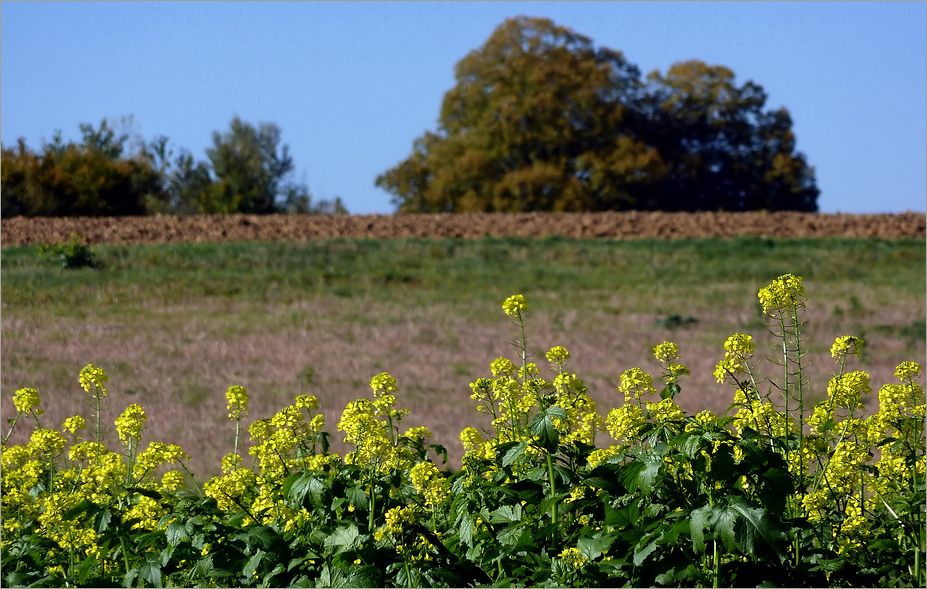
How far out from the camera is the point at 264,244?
21109 mm

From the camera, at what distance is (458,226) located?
2473 centimetres

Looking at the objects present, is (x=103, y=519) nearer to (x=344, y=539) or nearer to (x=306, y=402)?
(x=306, y=402)

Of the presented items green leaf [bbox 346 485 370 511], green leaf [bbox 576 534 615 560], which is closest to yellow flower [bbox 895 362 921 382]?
green leaf [bbox 576 534 615 560]

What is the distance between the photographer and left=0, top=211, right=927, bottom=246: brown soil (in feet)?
74.3

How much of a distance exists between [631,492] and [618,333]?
34.7 ft

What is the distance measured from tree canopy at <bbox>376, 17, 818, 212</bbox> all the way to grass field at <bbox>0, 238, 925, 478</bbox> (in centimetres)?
1748

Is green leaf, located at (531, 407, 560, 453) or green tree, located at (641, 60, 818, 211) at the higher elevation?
green tree, located at (641, 60, 818, 211)

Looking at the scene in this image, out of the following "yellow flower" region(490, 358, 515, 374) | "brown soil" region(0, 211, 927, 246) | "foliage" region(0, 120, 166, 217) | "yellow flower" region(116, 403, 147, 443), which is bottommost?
"yellow flower" region(116, 403, 147, 443)

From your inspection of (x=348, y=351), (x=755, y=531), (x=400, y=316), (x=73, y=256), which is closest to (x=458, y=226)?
(x=73, y=256)

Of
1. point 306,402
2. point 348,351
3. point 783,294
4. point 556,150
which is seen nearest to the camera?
point 783,294

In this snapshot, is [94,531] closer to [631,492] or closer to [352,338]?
[631,492]

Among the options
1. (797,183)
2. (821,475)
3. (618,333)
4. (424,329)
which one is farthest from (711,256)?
(797,183)

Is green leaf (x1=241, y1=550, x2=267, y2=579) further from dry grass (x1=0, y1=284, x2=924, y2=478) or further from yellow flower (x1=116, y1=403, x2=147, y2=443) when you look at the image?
dry grass (x1=0, y1=284, x2=924, y2=478)

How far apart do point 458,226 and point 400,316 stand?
9960 mm
